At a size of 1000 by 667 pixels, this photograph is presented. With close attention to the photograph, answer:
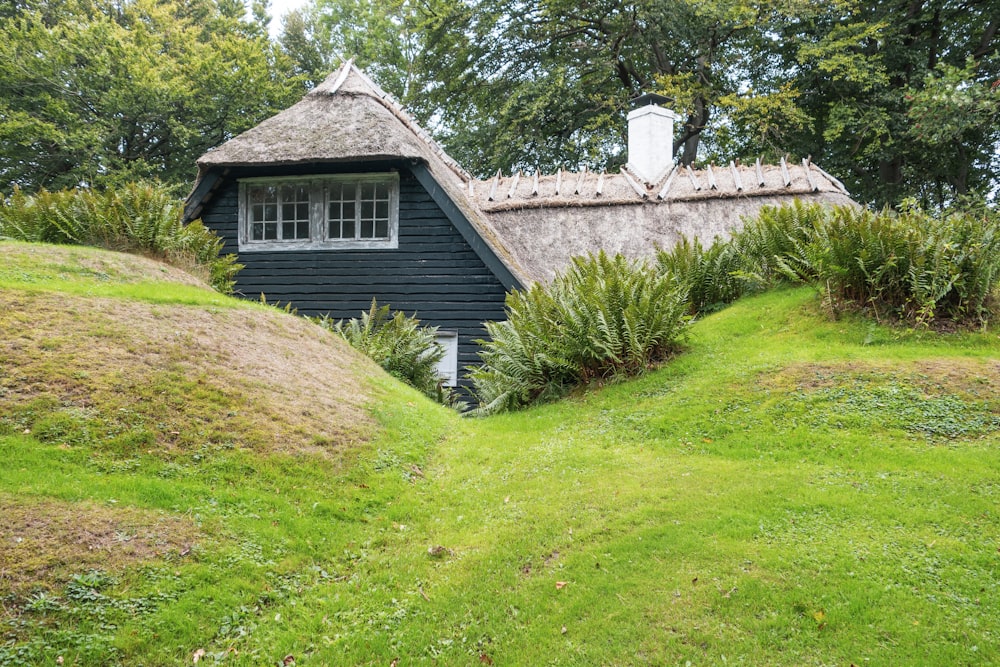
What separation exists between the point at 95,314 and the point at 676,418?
244 inches

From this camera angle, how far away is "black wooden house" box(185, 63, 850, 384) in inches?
517

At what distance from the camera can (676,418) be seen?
7.32 m

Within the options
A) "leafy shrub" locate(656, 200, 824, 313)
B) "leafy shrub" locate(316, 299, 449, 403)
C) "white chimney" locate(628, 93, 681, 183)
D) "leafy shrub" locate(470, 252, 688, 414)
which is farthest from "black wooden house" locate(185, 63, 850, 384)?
"leafy shrub" locate(470, 252, 688, 414)

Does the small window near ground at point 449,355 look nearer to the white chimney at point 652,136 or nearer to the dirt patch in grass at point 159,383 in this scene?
the dirt patch in grass at point 159,383

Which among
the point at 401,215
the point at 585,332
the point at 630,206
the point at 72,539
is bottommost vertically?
the point at 72,539

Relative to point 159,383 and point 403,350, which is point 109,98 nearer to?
point 403,350

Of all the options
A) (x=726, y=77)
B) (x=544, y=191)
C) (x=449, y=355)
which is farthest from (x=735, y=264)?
(x=726, y=77)

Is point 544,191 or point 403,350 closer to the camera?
point 403,350

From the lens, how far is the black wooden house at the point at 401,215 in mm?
13133

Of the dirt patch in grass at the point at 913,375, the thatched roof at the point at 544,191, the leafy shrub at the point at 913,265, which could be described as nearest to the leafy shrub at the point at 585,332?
the dirt patch in grass at the point at 913,375

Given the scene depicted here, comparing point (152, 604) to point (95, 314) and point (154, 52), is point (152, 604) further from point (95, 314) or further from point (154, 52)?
point (154, 52)

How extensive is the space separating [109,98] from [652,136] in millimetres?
20050

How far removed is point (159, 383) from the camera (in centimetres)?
619

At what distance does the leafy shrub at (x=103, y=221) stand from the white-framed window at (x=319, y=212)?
12.0 ft
